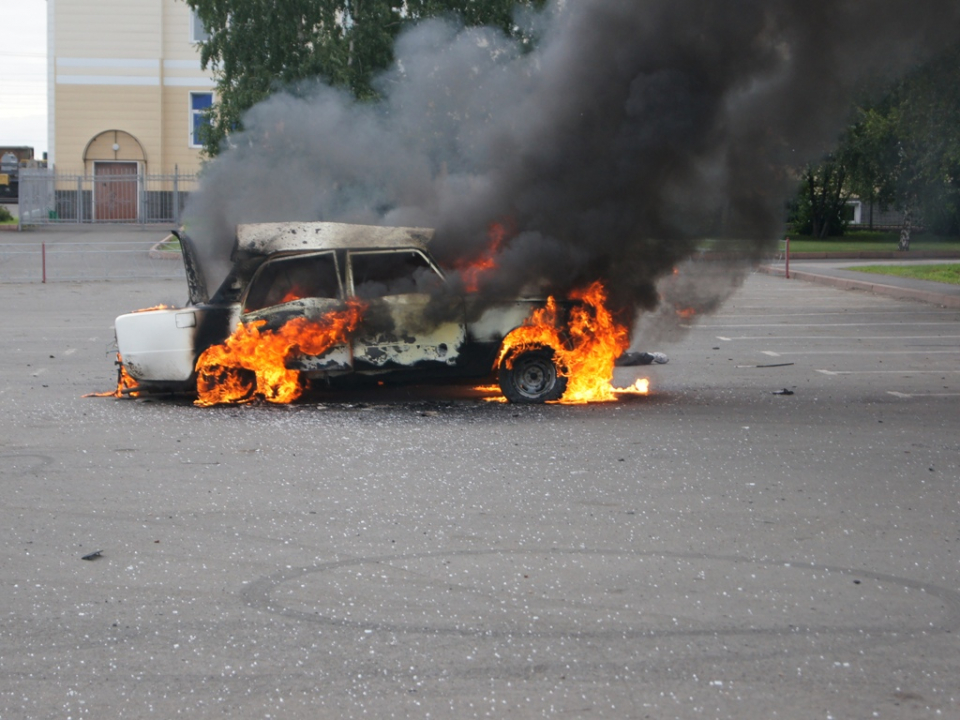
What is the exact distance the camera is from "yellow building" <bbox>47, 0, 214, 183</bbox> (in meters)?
43.1

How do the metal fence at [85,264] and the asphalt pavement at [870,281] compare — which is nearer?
the asphalt pavement at [870,281]

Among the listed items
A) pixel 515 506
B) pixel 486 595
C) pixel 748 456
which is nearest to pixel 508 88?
pixel 748 456

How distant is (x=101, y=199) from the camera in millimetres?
43531

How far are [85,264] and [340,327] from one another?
20.9 m

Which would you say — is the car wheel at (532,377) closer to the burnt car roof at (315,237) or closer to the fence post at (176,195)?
the burnt car roof at (315,237)

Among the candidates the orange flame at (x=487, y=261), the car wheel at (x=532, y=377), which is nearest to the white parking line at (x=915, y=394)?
the car wheel at (x=532, y=377)

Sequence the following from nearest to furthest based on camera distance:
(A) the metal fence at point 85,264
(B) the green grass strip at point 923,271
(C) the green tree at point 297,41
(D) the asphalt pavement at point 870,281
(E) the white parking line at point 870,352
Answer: (E) the white parking line at point 870,352
(D) the asphalt pavement at point 870,281
(B) the green grass strip at point 923,271
(C) the green tree at point 297,41
(A) the metal fence at point 85,264

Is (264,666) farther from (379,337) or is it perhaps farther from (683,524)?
(379,337)

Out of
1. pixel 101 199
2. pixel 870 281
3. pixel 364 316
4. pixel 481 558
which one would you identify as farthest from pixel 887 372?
pixel 101 199

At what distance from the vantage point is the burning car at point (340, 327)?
31.7 feet

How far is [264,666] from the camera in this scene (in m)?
4.14

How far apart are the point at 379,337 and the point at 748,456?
344 cm

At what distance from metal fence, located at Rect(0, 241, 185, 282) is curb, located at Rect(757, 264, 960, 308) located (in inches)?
573

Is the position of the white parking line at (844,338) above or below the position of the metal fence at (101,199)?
below
